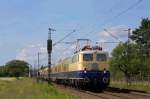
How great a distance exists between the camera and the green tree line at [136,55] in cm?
9788

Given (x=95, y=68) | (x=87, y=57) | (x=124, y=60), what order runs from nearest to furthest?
(x=95, y=68) < (x=87, y=57) < (x=124, y=60)

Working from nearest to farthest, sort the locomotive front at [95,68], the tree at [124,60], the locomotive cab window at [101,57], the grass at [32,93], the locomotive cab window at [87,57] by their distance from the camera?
the grass at [32,93]
the locomotive front at [95,68]
the locomotive cab window at [101,57]
the locomotive cab window at [87,57]
the tree at [124,60]

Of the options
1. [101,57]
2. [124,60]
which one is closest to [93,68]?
[101,57]

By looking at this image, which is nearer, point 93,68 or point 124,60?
point 93,68

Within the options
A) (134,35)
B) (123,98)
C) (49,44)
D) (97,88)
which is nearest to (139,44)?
(134,35)

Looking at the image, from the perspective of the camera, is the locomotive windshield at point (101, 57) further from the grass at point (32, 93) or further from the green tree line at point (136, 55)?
the green tree line at point (136, 55)

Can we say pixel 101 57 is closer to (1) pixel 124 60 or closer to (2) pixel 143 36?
(1) pixel 124 60

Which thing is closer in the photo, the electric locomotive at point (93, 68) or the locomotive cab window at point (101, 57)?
the electric locomotive at point (93, 68)

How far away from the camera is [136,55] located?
103812mm

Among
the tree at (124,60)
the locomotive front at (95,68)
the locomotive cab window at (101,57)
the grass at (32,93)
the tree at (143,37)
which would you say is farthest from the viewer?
the tree at (143,37)

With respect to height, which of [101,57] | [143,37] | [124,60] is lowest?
[101,57]

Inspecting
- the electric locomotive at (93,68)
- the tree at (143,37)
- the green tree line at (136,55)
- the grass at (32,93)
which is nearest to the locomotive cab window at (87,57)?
the electric locomotive at (93,68)

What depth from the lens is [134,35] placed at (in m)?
113

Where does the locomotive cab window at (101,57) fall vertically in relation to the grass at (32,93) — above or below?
above
